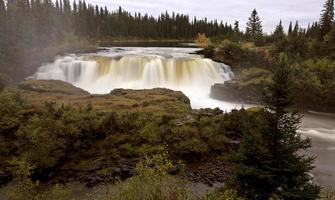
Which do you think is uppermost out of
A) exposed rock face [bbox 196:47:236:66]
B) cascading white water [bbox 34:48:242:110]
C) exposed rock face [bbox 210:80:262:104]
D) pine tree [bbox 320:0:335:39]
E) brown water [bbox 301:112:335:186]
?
pine tree [bbox 320:0:335:39]

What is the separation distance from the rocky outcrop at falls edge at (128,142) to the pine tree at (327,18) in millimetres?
36894

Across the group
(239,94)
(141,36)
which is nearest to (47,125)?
(239,94)

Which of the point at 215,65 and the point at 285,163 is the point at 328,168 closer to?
the point at 285,163

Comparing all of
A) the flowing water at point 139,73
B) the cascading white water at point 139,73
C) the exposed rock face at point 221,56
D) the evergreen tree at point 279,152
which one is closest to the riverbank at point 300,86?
the exposed rock face at point 221,56

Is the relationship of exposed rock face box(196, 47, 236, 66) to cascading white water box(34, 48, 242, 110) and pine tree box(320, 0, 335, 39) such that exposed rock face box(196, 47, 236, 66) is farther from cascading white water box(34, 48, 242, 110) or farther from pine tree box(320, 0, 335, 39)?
pine tree box(320, 0, 335, 39)

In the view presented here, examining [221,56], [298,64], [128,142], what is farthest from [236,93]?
[128,142]

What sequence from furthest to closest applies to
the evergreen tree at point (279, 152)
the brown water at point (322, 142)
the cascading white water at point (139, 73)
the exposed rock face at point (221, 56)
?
the exposed rock face at point (221, 56), the cascading white water at point (139, 73), the brown water at point (322, 142), the evergreen tree at point (279, 152)

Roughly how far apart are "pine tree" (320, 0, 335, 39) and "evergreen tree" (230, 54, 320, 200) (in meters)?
44.4

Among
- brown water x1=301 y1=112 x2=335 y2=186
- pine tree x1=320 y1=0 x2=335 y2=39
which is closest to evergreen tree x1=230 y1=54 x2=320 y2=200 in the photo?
brown water x1=301 y1=112 x2=335 y2=186

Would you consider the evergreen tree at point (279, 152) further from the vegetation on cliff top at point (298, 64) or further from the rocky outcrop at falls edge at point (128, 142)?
the vegetation on cliff top at point (298, 64)

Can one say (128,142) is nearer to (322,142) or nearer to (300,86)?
(322,142)

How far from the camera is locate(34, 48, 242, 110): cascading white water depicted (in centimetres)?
4156

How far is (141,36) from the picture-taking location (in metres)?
117

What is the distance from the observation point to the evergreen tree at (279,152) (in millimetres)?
11672
